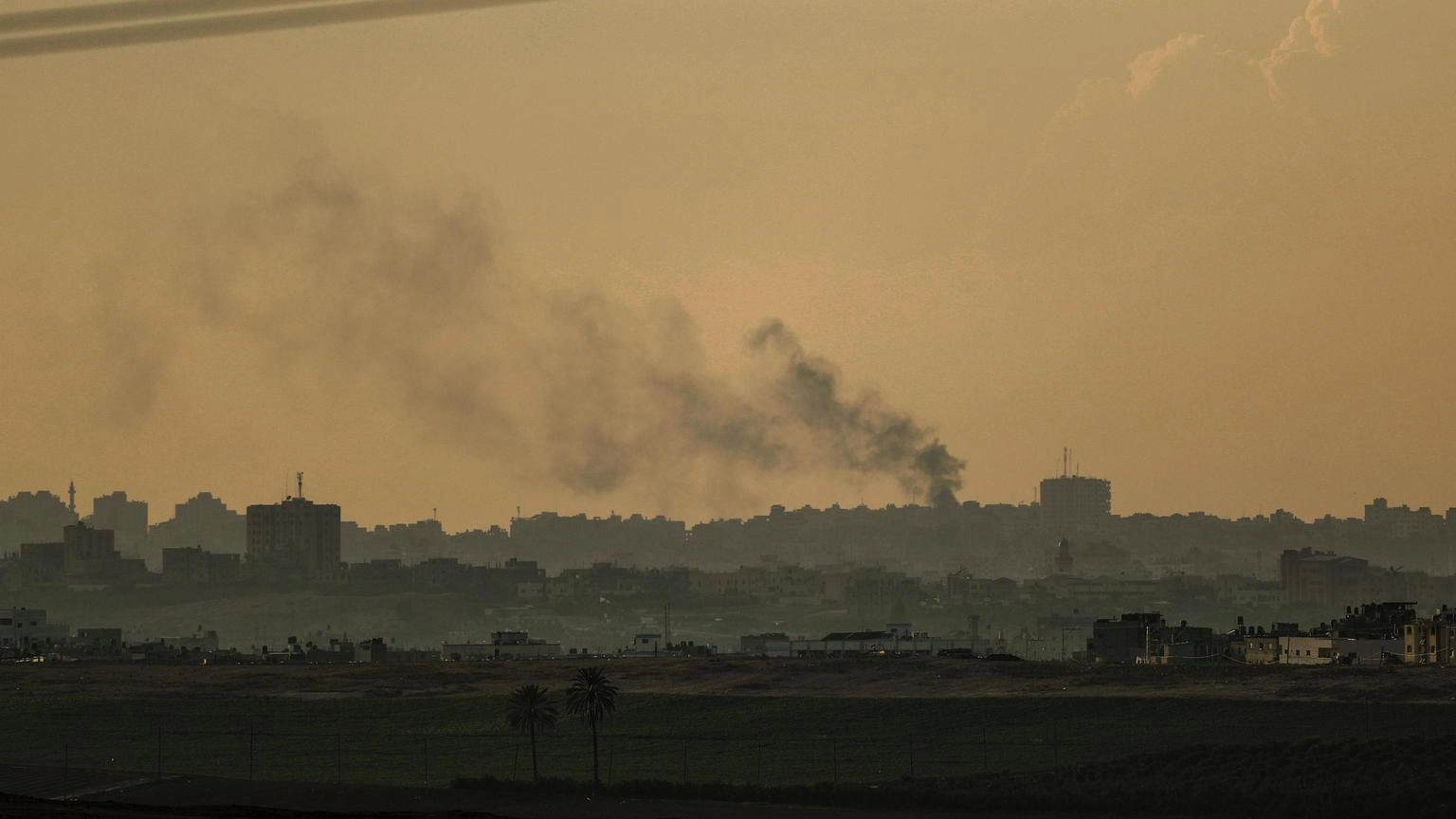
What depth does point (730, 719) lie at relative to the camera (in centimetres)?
12825

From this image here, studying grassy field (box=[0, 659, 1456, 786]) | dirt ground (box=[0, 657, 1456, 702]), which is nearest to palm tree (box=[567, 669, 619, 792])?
grassy field (box=[0, 659, 1456, 786])

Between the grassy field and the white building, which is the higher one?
the white building

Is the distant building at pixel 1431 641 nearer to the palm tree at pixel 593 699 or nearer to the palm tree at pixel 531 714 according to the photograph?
the palm tree at pixel 531 714

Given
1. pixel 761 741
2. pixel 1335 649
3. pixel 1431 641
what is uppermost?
pixel 1431 641

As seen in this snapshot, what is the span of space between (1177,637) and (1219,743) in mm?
93172

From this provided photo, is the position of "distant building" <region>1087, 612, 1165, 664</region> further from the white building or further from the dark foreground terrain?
the dark foreground terrain

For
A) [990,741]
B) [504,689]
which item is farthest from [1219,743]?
[504,689]

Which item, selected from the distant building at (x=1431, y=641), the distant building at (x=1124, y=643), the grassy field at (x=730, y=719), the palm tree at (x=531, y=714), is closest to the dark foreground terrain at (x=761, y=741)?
the grassy field at (x=730, y=719)

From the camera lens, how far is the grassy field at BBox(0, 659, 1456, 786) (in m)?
103

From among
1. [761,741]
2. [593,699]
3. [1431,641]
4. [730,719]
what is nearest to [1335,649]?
[1431,641]

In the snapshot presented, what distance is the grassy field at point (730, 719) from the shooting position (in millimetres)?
103250

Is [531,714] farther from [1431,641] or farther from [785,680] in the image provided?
[1431,641]

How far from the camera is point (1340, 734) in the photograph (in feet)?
332

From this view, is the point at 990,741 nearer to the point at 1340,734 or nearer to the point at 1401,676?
the point at 1340,734
